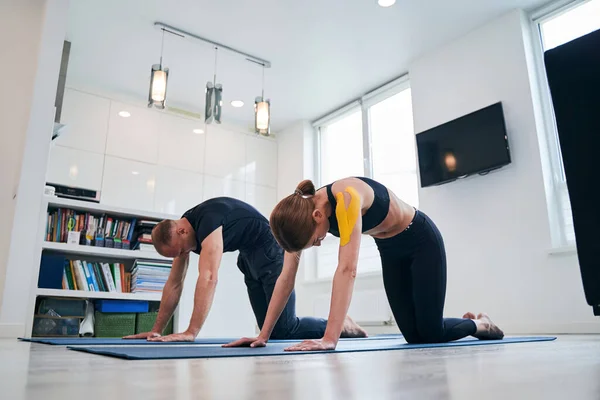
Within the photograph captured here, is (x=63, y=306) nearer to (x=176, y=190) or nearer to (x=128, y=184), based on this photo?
(x=128, y=184)

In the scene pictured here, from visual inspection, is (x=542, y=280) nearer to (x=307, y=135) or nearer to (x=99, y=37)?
(x=307, y=135)

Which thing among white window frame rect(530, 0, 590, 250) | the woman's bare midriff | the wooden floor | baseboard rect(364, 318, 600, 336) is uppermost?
white window frame rect(530, 0, 590, 250)

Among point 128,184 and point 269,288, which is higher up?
point 128,184

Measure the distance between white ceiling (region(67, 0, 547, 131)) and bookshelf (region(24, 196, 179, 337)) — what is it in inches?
67.1

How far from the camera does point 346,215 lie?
1.50m

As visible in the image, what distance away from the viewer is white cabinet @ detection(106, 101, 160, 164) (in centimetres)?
503

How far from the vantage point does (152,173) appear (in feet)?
17.1

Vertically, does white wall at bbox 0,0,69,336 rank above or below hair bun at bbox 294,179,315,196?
above

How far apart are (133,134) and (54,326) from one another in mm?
2720

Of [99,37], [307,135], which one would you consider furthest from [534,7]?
[99,37]

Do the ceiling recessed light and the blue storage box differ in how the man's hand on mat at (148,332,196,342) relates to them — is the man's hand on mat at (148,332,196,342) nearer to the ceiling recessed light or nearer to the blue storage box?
the blue storage box

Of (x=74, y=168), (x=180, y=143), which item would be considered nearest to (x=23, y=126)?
(x=74, y=168)

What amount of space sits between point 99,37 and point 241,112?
188 centimetres

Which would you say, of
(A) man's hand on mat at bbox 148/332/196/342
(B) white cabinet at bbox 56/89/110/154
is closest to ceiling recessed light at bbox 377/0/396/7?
(A) man's hand on mat at bbox 148/332/196/342
